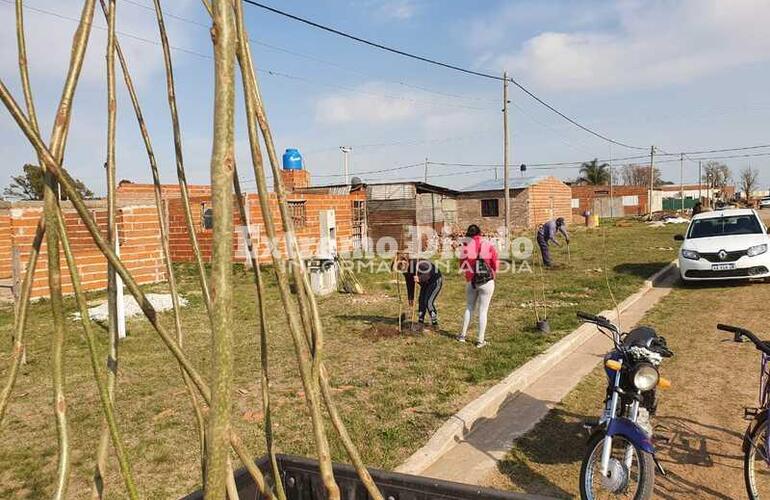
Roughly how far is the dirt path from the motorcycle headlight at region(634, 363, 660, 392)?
0.78 metres

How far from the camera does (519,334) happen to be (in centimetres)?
793

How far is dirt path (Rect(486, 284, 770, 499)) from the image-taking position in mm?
3686

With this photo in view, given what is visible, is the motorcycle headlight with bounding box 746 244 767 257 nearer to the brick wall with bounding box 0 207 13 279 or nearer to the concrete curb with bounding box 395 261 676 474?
the concrete curb with bounding box 395 261 676 474

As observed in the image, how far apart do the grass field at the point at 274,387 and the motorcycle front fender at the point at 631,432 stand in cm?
161

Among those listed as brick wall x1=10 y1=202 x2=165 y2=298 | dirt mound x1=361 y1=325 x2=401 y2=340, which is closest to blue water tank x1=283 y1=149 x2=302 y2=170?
brick wall x1=10 y1=202 x2=165 y2=298

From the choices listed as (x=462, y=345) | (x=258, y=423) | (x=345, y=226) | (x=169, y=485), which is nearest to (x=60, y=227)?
(x=169, y=485)

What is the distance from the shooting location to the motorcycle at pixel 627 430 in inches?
127

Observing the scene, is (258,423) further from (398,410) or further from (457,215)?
(457,215)

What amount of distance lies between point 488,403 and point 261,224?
47.2ft

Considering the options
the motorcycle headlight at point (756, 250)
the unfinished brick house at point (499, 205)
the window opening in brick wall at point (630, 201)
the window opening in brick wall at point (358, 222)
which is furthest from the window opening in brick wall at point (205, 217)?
the window opening in brick wall at point (630, 201)

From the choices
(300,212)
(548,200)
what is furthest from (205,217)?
(548,200)

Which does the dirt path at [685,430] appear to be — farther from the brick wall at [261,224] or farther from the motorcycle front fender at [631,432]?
the brick wall at [261,224]

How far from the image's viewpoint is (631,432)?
128 inches

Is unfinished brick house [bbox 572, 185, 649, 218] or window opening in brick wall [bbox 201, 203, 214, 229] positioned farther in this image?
unfinished brick house [bbox 572, 185, 649, 218]
